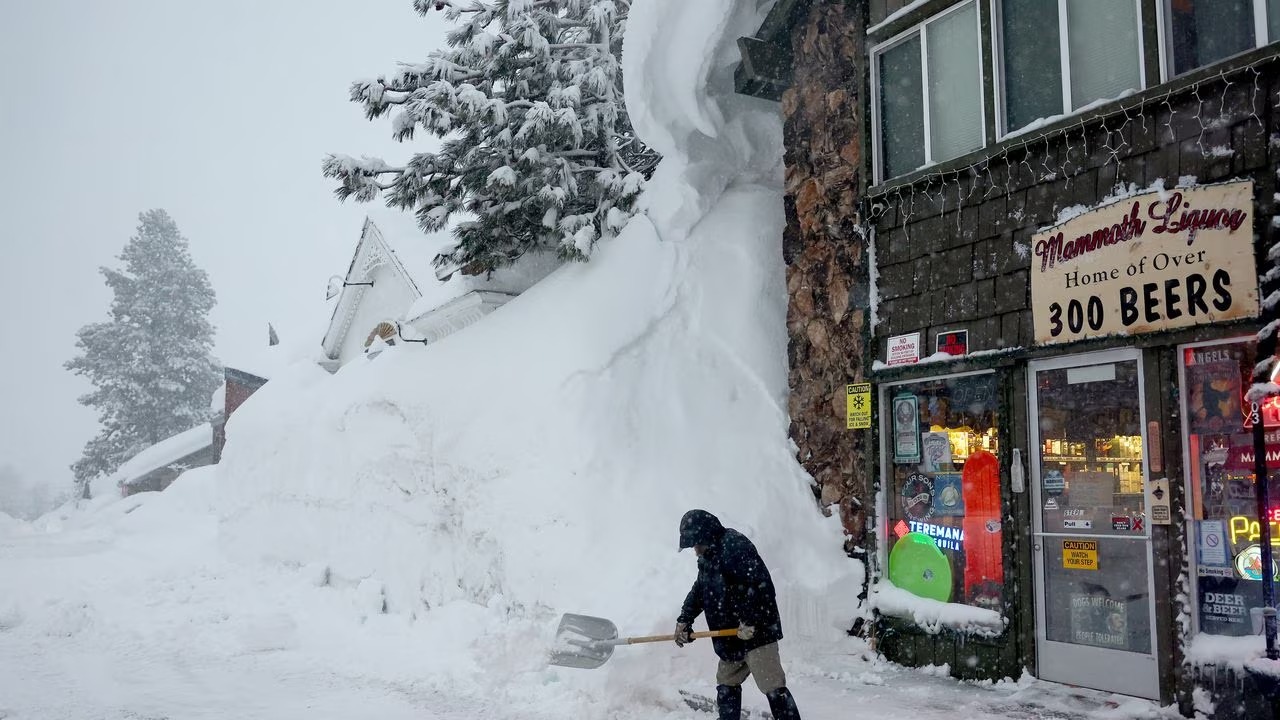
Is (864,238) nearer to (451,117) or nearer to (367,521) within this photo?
(451,117)

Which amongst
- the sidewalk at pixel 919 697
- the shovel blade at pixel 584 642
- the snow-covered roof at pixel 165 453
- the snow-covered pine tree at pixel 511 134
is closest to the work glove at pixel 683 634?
the shovel blade at pixel 584 642

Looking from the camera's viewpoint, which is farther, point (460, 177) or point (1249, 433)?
point (460, 177)

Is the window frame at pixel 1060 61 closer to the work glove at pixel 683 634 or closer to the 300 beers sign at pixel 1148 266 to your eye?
the 300 beers sign at pixel 1148 266

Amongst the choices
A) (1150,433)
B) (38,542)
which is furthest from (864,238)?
(38,542)

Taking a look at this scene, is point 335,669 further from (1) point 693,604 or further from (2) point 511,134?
(2) point 511,134

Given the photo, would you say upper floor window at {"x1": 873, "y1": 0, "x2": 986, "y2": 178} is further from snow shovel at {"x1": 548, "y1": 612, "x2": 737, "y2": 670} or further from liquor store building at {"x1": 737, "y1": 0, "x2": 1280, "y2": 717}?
snow shovel at {"x1": 548, "y1": 612, "x2": 737, "y2": 670}

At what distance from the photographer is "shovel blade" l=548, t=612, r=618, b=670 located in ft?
22.6

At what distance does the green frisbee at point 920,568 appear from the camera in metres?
8.42

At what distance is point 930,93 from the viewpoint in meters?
8.95

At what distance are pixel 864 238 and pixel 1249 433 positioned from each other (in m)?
3.97

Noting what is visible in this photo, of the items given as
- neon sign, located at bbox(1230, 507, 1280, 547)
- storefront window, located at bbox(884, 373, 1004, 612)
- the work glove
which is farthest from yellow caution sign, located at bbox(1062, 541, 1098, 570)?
the work glove

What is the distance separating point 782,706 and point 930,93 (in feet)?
19.4

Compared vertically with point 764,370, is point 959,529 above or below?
below

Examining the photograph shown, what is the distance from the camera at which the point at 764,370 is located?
10508 mm
